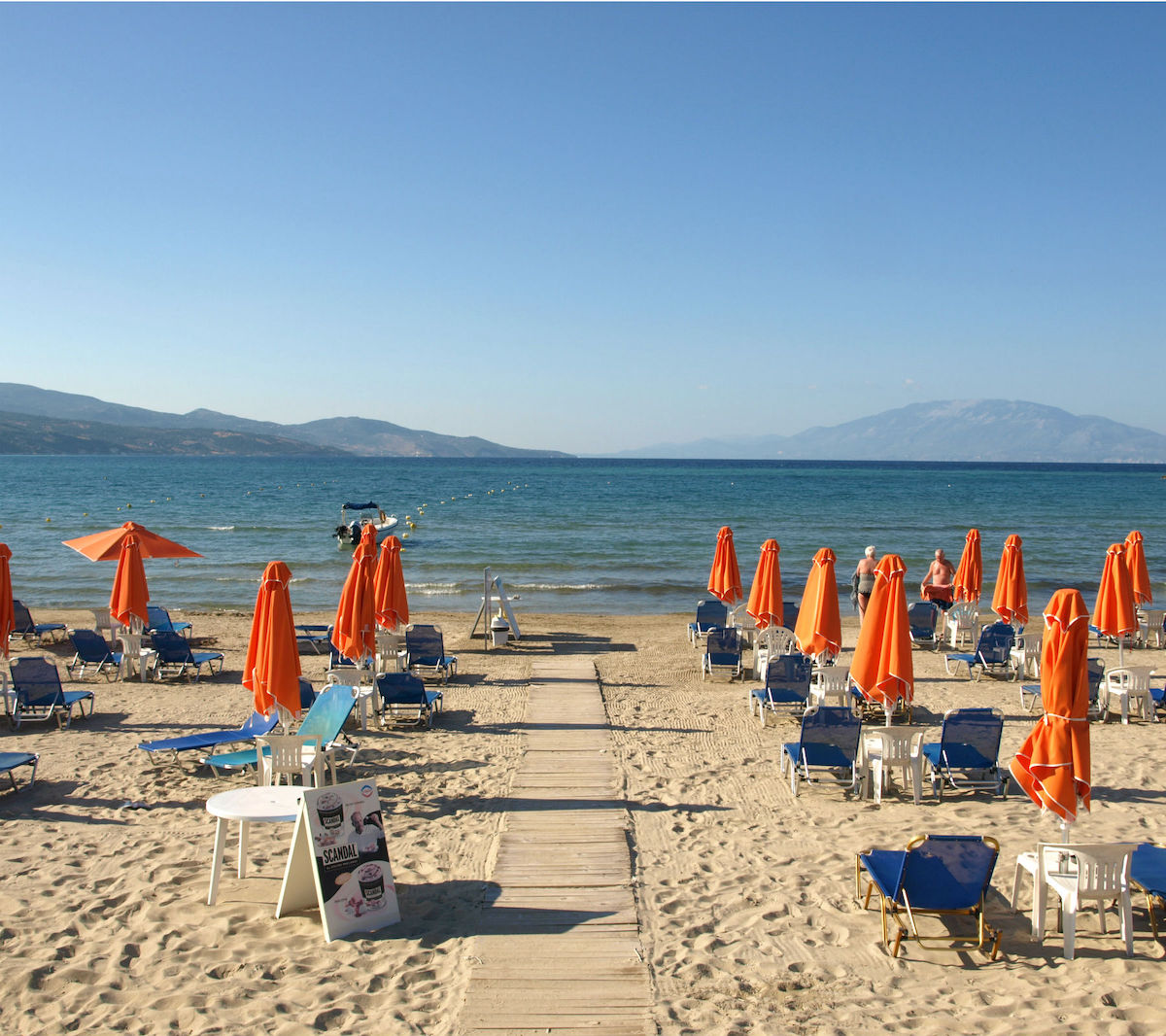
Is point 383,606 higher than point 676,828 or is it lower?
higher

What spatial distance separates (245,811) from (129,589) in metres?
8.19

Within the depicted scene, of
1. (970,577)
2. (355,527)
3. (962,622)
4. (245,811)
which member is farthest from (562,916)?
(355,527)

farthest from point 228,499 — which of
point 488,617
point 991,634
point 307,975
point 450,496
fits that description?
point 307,975

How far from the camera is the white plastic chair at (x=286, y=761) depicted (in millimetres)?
7715

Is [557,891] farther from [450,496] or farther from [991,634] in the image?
[450,496]

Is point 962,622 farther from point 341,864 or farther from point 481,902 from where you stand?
point 341,864

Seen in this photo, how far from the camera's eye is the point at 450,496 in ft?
254

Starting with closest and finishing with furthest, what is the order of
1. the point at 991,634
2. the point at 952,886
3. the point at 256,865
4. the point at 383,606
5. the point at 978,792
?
1. the point at 952,886
2. the point at 256,865
3. the point at 978,792
4. the point at 383,606
5. the point at 991,634

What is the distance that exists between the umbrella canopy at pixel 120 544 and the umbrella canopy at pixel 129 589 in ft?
1.01

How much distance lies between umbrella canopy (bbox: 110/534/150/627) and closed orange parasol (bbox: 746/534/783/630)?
8.83m

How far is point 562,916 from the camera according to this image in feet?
19.3

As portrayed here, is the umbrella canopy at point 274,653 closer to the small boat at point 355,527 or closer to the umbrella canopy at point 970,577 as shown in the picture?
the umbrella canopy at point 970,577

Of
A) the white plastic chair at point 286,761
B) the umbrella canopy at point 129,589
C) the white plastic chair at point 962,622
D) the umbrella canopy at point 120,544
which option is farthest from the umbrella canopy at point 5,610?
the white plastic chair at point 962,622

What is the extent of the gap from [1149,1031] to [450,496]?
244ft
